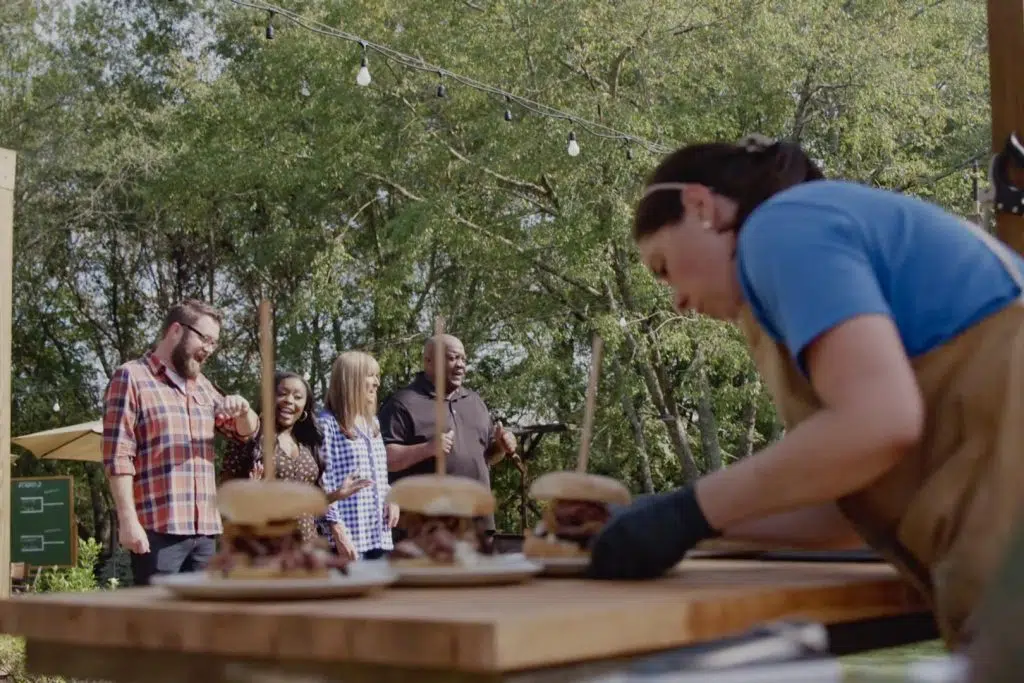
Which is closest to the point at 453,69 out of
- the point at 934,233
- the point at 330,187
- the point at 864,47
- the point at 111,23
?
the point at 330,187

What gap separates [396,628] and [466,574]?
1.58 feet

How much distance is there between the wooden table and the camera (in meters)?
1.31

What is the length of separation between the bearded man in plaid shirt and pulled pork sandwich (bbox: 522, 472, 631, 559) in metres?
2.96

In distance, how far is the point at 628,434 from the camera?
20109 mm

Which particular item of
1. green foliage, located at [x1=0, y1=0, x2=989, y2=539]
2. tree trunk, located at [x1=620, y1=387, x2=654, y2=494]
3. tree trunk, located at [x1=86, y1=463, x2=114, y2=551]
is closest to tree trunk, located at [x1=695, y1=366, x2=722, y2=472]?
green foliage, located at [x1=0, y1=0, x2=989, y2=539]

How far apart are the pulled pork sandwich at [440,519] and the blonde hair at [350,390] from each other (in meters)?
4.08

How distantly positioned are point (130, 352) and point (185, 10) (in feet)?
19.7

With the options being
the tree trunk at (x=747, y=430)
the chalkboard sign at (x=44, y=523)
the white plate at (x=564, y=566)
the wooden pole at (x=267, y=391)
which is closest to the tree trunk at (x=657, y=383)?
the tree trunk at (x=747, y=430)

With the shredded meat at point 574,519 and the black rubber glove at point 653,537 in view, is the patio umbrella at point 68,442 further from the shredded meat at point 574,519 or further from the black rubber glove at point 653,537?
the black rubber glove at point 653,537

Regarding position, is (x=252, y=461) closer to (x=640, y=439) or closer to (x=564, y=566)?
(x=564, y=566)

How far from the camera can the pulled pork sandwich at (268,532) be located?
1.66 metres

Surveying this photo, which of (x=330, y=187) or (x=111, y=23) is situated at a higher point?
(x=111, y=23)

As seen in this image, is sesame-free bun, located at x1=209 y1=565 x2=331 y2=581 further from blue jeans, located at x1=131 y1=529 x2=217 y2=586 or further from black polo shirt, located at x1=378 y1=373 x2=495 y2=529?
black polo shirt, located at x1=378 y1=373 x2=495 y2=529

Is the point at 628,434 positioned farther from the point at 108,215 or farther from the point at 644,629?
the point at 644,629
